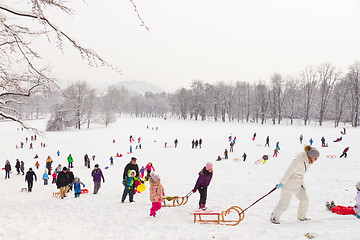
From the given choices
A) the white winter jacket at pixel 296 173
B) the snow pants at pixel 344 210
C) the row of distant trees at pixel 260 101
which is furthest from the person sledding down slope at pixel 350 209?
the row of distant trees at pixel 260 101

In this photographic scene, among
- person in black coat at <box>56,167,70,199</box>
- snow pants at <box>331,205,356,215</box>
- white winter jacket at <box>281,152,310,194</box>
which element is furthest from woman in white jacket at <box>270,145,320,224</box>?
person in black coat at <box>56,167,70,199</box>

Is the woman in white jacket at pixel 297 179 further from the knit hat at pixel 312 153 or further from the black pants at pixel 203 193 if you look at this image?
the black pants at pixel 203 193

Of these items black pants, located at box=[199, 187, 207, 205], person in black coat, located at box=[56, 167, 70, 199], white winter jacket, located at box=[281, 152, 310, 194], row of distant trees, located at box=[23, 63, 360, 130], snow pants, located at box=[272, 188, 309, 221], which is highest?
row of distant trees, located at box=[23, 63, 360, 130]

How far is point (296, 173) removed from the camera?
15.9ft

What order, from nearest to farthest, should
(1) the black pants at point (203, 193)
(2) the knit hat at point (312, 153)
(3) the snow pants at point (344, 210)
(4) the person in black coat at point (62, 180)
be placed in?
1. (2) the knit hat at point (312, 153)
2. (3) the snow pants at point (344, 210)
3. (1) the black pants at point (203, 193)
4. (4) the person in black coat at point (62, 180)

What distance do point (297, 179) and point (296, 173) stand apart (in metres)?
0.16

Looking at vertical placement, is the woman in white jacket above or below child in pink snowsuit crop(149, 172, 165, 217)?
above

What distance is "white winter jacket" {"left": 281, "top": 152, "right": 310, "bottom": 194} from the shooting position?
187 inches

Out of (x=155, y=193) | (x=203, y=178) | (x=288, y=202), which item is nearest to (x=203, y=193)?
(x=203, y=178)

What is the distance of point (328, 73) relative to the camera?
47.5m

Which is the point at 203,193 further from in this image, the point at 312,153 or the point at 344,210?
the point at 344,210

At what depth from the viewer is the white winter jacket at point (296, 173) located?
187 inches

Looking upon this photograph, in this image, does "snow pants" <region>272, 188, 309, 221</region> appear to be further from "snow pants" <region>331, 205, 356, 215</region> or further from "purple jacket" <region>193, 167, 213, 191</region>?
"purple jacket" <region>193, 167, 213, 191</region>

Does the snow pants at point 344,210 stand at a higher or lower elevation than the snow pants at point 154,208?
higher
